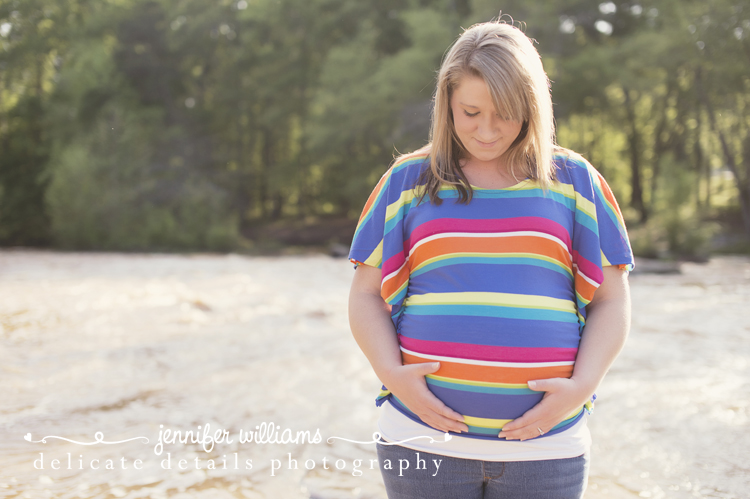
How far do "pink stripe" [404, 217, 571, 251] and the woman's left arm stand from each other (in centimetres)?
17

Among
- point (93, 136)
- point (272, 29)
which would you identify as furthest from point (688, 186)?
point (93, 136)

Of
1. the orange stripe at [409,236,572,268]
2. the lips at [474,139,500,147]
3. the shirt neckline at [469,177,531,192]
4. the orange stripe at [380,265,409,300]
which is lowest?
Answer: the orange stripe at [380,265,409,300]

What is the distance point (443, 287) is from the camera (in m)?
1.41

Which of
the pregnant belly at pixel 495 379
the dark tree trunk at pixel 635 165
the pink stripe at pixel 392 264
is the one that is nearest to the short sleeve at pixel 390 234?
the pink stripe at pixel 392 264

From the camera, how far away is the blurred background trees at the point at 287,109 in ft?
58.1

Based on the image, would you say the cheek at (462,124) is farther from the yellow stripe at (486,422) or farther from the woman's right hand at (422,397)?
the yellow stripe at (486,422)

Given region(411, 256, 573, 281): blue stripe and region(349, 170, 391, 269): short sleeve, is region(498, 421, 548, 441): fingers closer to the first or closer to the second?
region(411, 256, 573, 281): blue stripe

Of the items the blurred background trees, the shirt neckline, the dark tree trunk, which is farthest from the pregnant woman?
the dark tree trunk

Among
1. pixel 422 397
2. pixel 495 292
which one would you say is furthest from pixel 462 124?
pixel 422 397

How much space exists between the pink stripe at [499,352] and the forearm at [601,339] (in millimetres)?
36

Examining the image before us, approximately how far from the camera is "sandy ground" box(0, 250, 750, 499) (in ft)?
10.6

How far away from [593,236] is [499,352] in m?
0.37

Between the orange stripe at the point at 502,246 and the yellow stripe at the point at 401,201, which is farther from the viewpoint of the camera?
the yellow stripe at the point at 401,201

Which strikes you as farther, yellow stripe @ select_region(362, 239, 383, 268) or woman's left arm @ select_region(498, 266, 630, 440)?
yellow stripe @ select_region(362, 239, 383, 268)
